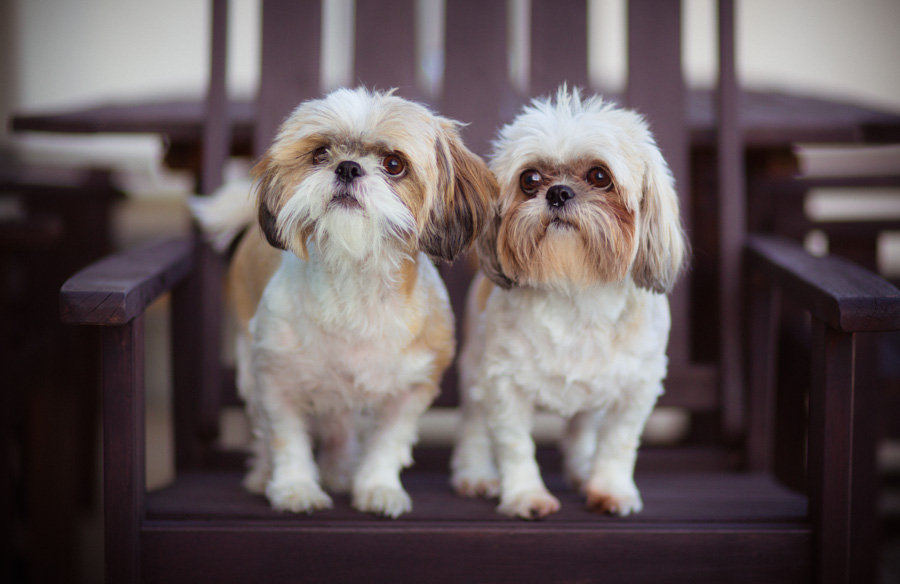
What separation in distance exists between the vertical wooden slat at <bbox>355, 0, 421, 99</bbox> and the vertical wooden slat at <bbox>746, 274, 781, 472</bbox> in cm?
98

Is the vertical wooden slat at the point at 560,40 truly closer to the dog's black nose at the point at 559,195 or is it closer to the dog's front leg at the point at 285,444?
the dog's black nose at the point at 559,195

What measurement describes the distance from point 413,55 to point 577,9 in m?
0.42

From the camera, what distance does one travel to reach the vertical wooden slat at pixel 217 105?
5.87ft

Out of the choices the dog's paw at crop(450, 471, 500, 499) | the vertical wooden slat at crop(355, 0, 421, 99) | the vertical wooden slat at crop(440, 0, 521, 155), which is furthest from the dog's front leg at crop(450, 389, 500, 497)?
the vertical wooden slat at crop(355, 0, 421, 99)

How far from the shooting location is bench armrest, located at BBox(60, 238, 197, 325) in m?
1.19

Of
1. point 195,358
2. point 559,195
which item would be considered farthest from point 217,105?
point 559,195

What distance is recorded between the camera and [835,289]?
49.7 inches

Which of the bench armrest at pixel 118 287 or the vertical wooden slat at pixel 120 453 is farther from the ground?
the bench armrest at pixel 118 287

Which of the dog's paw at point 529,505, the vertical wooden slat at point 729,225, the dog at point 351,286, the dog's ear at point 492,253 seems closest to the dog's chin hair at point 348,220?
the dog at point 351,286

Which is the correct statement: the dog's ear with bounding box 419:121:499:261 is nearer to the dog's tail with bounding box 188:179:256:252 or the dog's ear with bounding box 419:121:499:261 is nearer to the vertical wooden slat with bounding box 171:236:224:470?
the dog's tail with bounding box 188:179:256:252

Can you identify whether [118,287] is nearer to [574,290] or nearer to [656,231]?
[574,290]

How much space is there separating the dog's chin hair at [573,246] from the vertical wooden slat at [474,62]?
599 millimetres

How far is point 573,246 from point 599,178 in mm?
135

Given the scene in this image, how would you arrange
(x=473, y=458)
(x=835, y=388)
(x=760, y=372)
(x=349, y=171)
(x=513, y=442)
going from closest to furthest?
(x=349, y=171) < (x=835, y=388) < (x=513, y=442) < (x=473, y=458) < (x=760, y=372)
